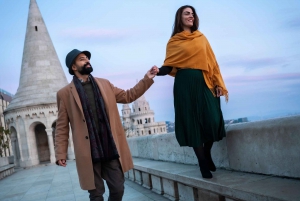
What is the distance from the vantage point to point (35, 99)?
22.4 m

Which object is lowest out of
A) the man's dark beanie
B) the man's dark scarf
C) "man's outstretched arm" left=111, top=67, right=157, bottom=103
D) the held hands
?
the man's dark scarf

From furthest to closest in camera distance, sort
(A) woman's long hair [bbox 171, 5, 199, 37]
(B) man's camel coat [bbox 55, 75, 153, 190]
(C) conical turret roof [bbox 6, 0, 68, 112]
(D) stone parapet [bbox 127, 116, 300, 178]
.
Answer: (C) conical turret roof [bbox 6, 0, 68, 112] < (A) woman's long hair [bbox 171, 5, 199, 37] < (B) man's camel coat [bbox 55, 75, 153, 190] < (D) stone parapet [bbox 127, 116, 300, 178]

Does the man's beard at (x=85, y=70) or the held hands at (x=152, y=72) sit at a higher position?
the man's beard at (x=85, y=70)

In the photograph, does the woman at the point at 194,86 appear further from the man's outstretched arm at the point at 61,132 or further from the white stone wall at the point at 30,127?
the white stone wall at the point at 30,127

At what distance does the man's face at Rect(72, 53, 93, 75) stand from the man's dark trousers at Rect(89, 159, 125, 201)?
0.92 m

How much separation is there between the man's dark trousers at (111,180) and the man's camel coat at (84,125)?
0.25ft

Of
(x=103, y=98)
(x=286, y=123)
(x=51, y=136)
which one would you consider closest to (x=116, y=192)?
(x=103, y=98)

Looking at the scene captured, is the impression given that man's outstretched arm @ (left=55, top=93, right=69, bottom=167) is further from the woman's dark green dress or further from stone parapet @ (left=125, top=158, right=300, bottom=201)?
stone parapet @ (left=125, top=158, right=300, bottom=201)

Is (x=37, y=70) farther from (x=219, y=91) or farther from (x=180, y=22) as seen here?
(x=219, y=91)

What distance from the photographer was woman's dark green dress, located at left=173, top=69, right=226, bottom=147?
135 inches

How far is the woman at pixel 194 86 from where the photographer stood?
3.45 meters

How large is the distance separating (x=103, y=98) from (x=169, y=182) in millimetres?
2185

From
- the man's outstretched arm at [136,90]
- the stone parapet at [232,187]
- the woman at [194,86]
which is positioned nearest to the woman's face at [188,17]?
the woman at [194,86]

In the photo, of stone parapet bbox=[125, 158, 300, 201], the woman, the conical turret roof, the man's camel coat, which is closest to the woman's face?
the woman
